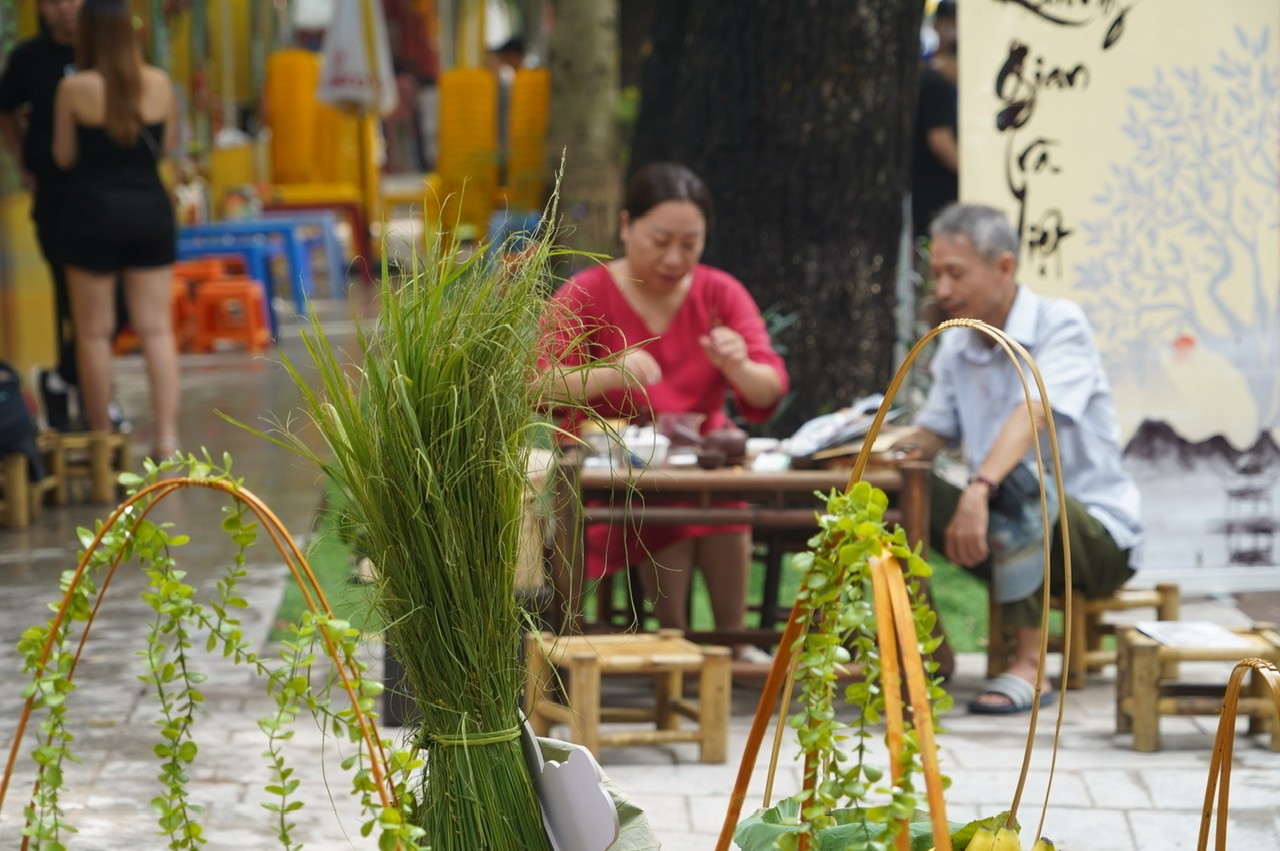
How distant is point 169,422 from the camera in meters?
6.02

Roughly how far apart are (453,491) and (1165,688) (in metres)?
2.32

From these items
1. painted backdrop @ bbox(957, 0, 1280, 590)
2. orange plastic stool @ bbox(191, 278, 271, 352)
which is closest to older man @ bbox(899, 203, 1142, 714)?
painted backdrop @ bbox(957, 0, 1280, 590)

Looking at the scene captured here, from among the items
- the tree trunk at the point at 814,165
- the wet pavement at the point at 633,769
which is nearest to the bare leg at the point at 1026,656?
the wet pavement at the point at 633,769

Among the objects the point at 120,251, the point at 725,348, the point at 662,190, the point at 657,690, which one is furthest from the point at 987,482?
the point at 120,251

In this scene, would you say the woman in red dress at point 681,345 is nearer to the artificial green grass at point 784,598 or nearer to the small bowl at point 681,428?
the small bowl at point 681,428

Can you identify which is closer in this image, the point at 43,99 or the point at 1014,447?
the point at 1014,447

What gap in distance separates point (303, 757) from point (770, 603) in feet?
4.65

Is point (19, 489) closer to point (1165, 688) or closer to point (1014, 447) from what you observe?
point (1014, 447)

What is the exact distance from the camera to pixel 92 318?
5773mm

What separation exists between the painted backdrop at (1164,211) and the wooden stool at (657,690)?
81.0 inches

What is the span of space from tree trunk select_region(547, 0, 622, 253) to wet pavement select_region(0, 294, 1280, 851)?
4.97 m

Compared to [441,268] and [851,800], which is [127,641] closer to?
[441,268]

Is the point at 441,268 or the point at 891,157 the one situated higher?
the point at 891,157

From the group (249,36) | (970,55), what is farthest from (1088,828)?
(249,36)
